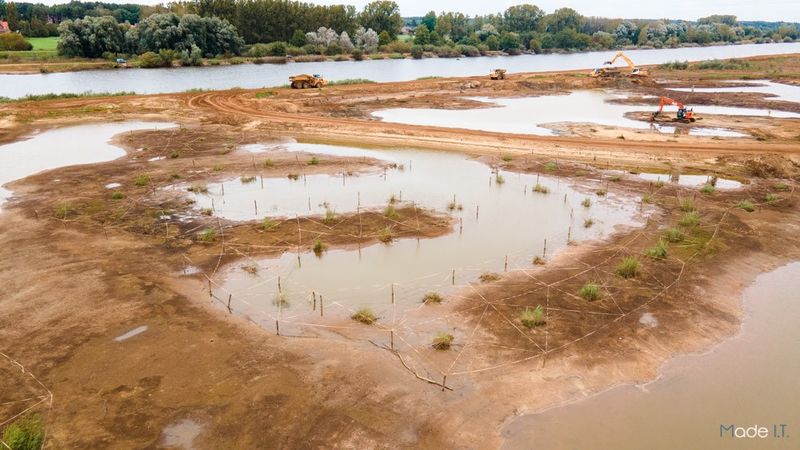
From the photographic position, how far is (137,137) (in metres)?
31.9

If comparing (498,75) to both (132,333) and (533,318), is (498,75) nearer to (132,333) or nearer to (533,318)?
(533,318)

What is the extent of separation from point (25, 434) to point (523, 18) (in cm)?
15499

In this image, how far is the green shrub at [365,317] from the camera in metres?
11.9

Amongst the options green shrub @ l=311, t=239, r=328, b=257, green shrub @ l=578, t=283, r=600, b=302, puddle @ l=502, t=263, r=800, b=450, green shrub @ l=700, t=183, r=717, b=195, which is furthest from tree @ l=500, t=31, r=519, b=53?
puddle @ l=502, t=263, r=800, b=450

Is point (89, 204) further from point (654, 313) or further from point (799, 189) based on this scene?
point (799, 189)

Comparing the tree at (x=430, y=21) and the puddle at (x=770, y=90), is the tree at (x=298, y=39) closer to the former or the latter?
the tree at (x=430, y=21)

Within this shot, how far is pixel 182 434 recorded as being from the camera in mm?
8367

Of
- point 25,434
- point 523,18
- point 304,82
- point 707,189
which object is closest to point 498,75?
point 304,82

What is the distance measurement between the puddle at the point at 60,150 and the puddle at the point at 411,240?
31.7ft

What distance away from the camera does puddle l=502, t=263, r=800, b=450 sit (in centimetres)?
865

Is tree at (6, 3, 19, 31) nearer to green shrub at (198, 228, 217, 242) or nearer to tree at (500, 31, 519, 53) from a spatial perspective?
tree at (500, 31, 519, 53)

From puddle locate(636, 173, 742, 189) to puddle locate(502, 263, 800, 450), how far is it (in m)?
13.4

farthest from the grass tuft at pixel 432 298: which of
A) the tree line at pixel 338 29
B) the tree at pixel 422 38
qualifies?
the tree at pixel 422 38

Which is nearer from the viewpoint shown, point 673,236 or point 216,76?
point 673,236
